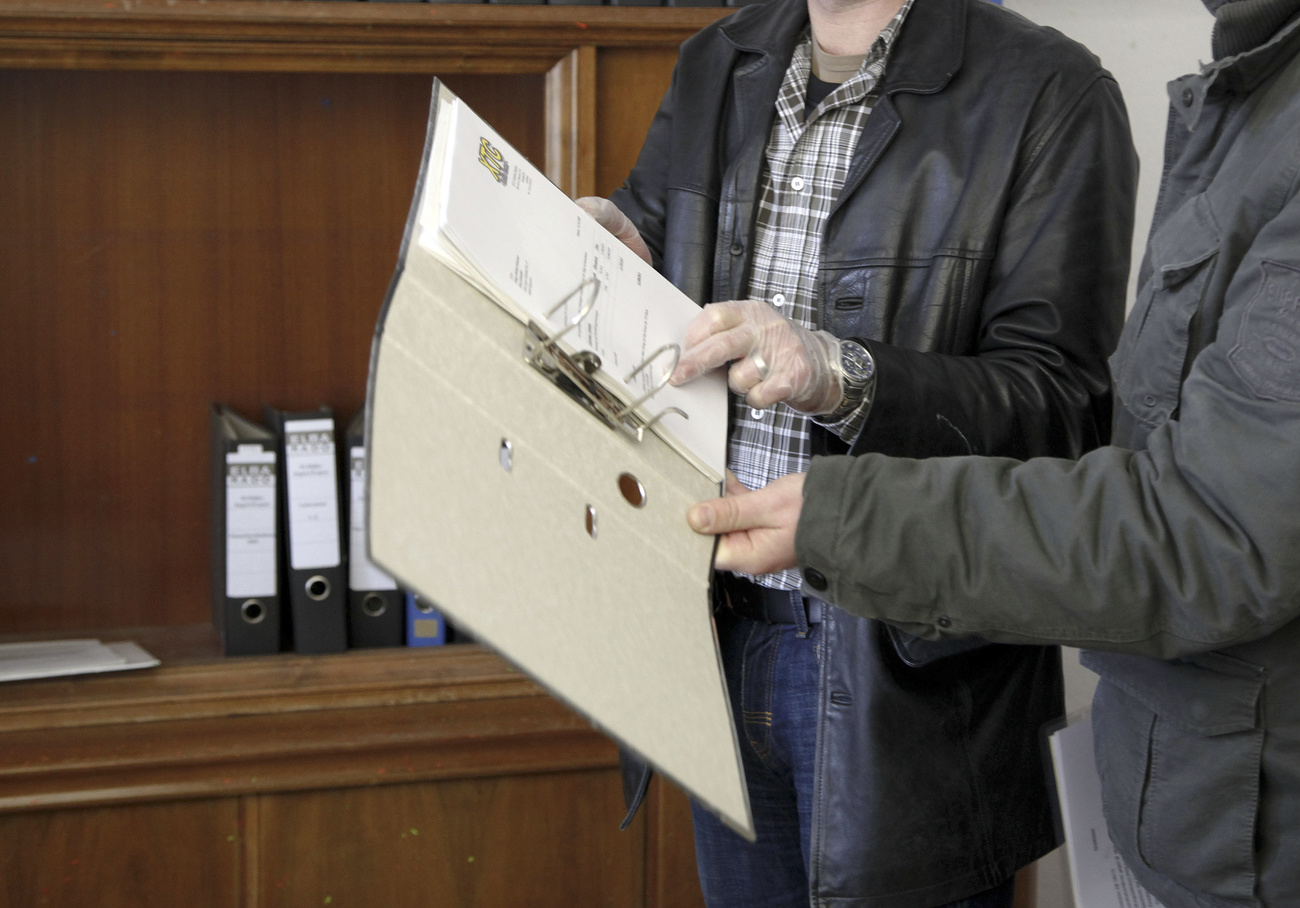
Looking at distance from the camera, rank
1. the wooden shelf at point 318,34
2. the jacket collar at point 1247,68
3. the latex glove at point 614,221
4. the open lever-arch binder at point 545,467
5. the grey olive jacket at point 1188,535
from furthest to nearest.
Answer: the wooden shelf at point 318,34, the latex glove at point 614,221, the jacket collar at point 1247,68, the grey olive jacket at point 1188,535, the open lever-arch binder at point 545,467

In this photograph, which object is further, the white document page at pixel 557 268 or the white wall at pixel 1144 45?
the white wall at pixel 1144 45

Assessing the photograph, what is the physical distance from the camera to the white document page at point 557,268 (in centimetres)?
58

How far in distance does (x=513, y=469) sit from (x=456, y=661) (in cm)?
127

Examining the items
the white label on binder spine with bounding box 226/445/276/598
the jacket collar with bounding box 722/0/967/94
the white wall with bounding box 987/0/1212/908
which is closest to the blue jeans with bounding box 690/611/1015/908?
the jacket collar with bounding box 722/0/967/94

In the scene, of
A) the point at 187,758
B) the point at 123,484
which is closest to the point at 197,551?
the point at 123,484

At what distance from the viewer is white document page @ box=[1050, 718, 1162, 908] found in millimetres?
828

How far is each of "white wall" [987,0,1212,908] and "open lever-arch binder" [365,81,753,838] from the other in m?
1.32

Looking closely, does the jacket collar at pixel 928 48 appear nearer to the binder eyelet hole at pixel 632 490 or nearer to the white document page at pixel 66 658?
the binder eyelet hole at pixel 632 490

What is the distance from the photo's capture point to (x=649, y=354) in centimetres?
69

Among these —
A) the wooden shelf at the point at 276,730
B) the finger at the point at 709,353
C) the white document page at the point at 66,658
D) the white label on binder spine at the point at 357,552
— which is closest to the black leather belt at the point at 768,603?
the finger at the point at 709,353

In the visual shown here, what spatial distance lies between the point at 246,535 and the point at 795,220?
3.42ft

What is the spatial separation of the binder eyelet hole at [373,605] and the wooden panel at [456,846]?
0.97ft

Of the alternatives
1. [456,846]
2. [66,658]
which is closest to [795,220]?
[456,846]

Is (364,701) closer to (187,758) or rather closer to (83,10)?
(187,758)
